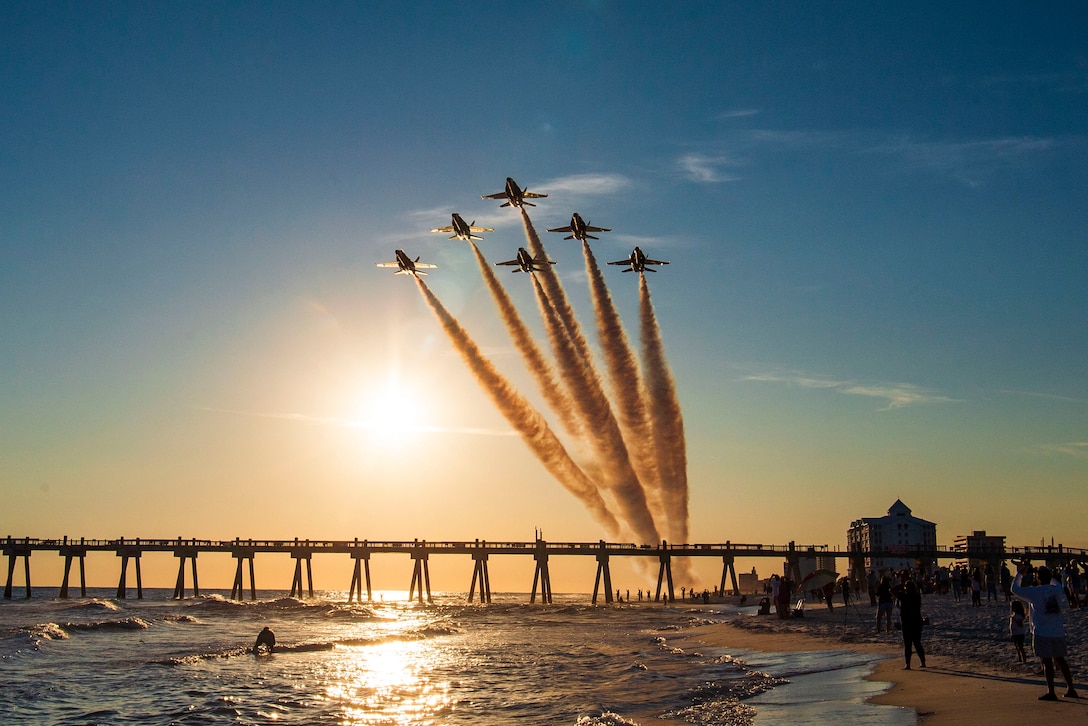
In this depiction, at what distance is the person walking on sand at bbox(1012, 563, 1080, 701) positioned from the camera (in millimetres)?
14531

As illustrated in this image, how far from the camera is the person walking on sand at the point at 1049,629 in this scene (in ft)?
47.7

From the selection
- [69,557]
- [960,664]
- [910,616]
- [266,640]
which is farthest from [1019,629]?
[69,557]

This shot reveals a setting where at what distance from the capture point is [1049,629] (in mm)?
14727

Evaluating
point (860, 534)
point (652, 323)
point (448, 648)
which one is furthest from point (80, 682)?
point (860, 534)

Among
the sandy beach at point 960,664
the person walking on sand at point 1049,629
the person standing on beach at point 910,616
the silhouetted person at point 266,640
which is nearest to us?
the sandy beach at point 960,664

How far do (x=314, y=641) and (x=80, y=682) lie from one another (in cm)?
1588

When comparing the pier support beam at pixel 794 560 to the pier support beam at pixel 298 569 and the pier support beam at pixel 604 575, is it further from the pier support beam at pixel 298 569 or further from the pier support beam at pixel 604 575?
the pier support beam at pixel 298 569

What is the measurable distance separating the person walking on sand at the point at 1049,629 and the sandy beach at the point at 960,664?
1.11 feet

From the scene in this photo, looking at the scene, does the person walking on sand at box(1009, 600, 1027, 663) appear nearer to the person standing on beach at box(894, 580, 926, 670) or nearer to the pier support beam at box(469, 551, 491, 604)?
the person standing on beach at box(894, 580, 926, 670)

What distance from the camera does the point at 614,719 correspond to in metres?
18.0

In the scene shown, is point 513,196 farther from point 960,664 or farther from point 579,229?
point 960,664

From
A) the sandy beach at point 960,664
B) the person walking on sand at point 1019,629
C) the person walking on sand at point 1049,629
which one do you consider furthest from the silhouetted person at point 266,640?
the person walking on sand at point 1049,629

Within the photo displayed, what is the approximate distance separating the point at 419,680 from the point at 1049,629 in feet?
57.8

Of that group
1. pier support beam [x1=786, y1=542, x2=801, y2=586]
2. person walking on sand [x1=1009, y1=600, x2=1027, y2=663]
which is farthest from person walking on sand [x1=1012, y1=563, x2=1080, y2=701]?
pier support beam [x1=786, y1=542, x2=801, y2=586]
